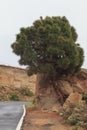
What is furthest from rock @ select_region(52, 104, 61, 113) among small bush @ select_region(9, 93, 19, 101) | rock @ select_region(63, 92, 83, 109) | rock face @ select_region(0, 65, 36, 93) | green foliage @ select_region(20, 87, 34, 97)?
rock face @ select_region(0, 65, 36, 93)

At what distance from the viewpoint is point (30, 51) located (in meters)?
36.8

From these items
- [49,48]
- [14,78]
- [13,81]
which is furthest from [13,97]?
[49,48]

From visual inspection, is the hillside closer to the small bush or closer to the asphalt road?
the small bush

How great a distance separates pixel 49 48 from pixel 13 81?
48054mm

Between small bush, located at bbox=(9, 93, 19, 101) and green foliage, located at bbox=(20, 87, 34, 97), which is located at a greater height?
green foliage, located at bbox=(20, 87, 34, 97)

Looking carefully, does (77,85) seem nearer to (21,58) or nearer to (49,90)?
(49,90)

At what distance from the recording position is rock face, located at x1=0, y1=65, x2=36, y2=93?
82.8 m

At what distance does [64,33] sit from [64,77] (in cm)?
417

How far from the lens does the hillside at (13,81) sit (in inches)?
3164

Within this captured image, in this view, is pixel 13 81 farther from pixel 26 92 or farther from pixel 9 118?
pixel 9 118

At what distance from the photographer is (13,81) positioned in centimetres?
8338

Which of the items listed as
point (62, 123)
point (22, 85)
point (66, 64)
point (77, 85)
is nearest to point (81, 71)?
point (77, 85)

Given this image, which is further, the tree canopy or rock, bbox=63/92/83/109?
the tree canopy

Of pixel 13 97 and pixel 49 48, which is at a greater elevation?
pixel 49 48
